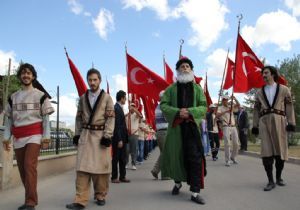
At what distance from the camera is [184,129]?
706 centimetres

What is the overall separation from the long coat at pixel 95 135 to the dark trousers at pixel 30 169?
0.60 m

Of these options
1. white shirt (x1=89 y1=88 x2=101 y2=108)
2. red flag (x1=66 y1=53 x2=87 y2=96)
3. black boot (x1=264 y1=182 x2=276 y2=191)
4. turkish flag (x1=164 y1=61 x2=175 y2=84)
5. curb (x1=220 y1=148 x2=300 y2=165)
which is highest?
turkish flag (x1=164 y1=61 x2=175 y2=84)

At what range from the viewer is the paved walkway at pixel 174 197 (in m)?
6.25

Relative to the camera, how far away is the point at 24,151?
617 centimetres

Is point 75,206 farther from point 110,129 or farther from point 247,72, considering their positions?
point 247,72

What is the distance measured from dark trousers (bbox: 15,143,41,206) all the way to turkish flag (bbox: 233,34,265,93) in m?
7.01

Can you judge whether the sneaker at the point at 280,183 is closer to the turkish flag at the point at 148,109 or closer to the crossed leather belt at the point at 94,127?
the crossed leather belt at the point at 94,127

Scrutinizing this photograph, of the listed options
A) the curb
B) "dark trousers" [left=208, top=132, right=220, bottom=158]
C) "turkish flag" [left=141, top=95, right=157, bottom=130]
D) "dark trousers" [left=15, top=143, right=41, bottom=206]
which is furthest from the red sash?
"dark trousers" [left=208, top=132, right=220, bottom=158]

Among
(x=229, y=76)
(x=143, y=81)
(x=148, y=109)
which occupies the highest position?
(x=229, y=76)

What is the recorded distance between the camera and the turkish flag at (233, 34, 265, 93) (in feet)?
38.8

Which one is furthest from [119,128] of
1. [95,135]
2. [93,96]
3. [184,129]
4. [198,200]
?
[198,200]

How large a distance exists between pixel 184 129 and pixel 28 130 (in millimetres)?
2287

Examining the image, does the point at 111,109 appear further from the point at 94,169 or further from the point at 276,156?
the point at 276,156

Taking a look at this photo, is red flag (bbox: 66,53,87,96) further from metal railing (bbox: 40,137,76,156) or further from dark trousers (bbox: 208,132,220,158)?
dark trousers (bbox: 208,132,220,158)
